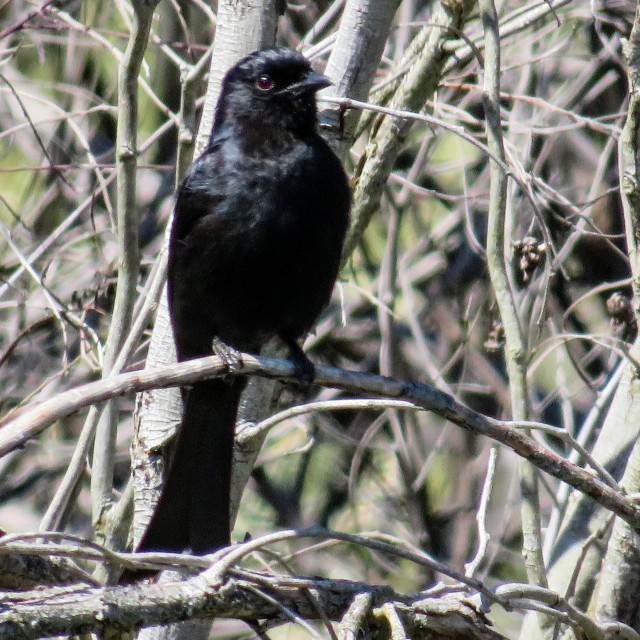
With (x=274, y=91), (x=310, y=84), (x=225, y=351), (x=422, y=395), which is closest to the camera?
(x=422, y=395)

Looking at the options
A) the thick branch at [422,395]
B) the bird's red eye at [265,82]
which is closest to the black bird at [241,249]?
the bird's red eye at [265,82]

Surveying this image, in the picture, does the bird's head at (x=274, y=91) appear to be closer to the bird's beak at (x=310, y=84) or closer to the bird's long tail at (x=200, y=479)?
the bird's beak at (x=310, y=84)

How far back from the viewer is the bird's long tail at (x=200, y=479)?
3150 mm

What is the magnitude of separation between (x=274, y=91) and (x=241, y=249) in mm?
629

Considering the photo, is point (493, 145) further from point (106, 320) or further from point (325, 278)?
point (106, 320)

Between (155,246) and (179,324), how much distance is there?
2.28m

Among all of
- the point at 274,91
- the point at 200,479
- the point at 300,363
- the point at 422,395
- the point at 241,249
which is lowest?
the point at 200,479

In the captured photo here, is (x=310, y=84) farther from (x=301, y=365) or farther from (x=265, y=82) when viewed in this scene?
(x=301, y=365)

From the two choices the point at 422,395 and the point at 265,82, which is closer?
the point at 422,395

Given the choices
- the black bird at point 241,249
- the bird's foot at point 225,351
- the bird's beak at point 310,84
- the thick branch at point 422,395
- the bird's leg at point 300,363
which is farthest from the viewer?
the bird's beak at point 310,84

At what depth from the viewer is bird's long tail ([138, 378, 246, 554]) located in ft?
10.3

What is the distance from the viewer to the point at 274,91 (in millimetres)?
3420

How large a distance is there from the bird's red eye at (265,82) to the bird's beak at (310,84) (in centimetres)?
5

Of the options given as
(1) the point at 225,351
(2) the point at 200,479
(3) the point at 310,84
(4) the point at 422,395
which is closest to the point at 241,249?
(1) the point at 225,351
